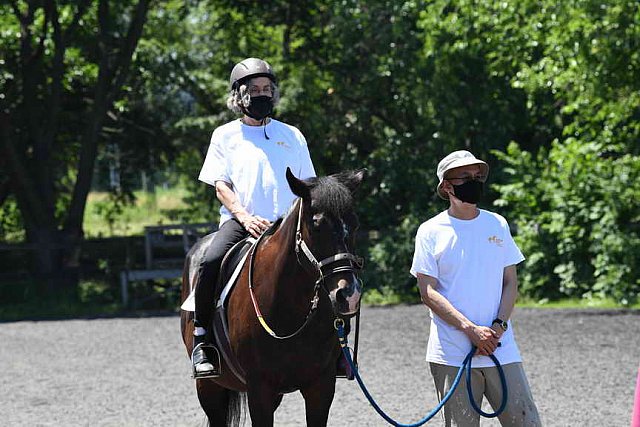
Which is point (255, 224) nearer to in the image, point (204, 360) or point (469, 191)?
point (204, 360)

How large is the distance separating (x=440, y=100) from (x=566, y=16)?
4.16 m

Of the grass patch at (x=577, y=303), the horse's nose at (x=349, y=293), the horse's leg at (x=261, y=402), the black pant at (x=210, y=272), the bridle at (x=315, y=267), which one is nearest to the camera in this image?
the horse's nose at (x=349, y=293)

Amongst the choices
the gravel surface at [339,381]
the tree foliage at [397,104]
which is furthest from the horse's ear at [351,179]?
the tree foliage at [397,104]

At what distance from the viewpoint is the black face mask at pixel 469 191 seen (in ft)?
17.1

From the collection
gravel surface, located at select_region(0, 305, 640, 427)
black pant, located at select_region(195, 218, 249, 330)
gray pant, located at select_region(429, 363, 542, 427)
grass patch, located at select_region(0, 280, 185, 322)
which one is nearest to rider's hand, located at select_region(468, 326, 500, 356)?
gray pant, located at select_region(429, 363, 542, 427)

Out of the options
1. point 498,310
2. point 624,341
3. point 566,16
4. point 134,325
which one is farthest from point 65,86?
point 498,310

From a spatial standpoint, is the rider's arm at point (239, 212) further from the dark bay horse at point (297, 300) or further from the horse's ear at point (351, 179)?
the horse's ear at point (351, 179)

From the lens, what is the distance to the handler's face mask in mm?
5227

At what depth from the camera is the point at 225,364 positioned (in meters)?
6.15

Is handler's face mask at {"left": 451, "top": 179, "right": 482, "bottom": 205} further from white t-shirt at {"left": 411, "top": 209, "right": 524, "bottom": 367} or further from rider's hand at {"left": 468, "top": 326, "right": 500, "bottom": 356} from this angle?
rider's hand at {"left": 468, "top": 326, "right": 500, "bottom": 356}

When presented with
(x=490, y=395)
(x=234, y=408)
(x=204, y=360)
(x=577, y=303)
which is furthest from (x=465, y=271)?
(x=577, y=303)

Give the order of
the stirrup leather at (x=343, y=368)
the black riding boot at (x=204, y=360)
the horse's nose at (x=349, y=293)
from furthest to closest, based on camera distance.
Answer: the black riding boot at (x=204, y=360) < the stirrup leather at (x=343, y=368) < the horse's nose at (x=349, y=293)

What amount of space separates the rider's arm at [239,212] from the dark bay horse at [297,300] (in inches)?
5.1

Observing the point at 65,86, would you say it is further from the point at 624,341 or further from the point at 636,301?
the point at 624,341
